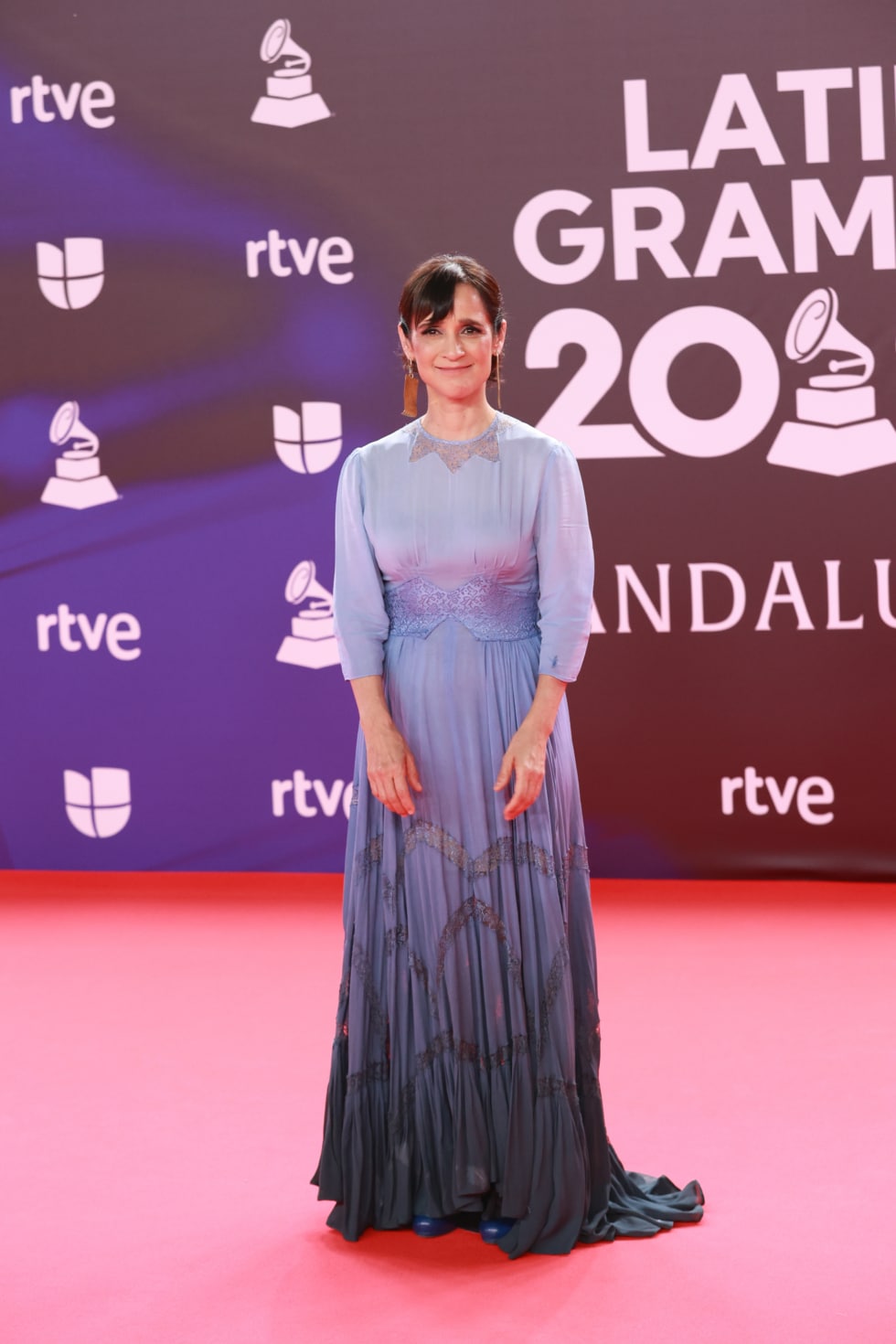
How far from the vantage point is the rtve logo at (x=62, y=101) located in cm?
471

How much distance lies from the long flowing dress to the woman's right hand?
5cm

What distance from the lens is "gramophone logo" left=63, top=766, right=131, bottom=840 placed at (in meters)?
4.87

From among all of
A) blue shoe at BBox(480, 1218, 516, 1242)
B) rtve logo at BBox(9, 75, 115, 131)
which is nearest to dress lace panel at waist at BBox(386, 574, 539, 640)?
blue shoe at BBox(480, 1218, 516, 1242)

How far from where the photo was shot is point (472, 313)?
7.22ft

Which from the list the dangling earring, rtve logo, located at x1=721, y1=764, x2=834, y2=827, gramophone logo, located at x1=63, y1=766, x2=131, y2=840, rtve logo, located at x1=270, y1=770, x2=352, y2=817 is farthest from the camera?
gramophone logo, located at x1=63, y1=766, x2=131, y2=840

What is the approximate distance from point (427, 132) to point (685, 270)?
0.90 meters

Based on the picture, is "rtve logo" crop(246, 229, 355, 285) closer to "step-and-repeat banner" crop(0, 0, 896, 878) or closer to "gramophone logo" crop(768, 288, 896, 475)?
"step-and-repeat banner" crop(0, 0, 896, 878)

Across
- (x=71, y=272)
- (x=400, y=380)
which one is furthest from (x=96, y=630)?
(x=400, y=380)

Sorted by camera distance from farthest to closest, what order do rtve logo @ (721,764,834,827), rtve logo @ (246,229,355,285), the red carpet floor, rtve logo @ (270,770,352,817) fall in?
rtve logo @ (270,770,352,817) < rtve logo @ (246,229,355,285) < rtve logo @ (721,764,834,827) < the red carpet floor

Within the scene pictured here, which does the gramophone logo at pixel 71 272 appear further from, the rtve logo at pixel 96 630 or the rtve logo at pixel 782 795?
the rtve logo at pixel 782 795

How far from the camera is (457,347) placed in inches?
86.3

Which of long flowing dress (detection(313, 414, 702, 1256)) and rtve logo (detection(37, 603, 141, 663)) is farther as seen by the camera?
rtve logo (detection(37, 603, 141, 663))

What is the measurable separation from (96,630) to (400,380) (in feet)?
4.20

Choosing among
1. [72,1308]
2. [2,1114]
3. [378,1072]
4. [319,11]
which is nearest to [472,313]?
[378,1072]
